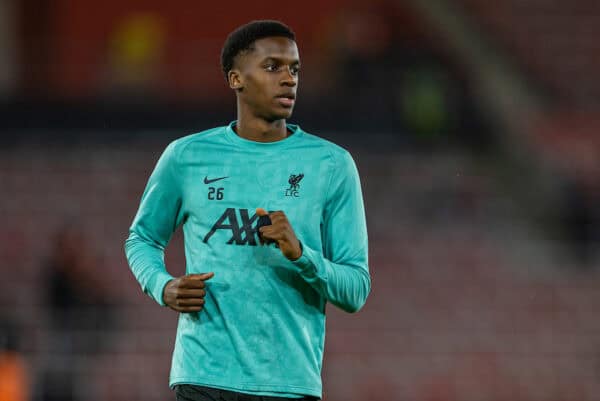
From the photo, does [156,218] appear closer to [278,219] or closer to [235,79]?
[235,79]

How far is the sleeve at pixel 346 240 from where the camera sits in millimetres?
3672

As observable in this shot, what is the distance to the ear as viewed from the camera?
392cm

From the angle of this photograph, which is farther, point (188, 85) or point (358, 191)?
point (188, 85)

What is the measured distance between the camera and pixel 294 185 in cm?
377

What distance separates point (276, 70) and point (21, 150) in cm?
893

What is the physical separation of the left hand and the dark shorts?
1.48 feet

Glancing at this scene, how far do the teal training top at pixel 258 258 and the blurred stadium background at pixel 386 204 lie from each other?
18.6ft

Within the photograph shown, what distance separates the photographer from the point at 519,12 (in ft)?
51.0

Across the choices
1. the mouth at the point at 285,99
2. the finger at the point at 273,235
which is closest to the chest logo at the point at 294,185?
the mouth at the point at 285,99

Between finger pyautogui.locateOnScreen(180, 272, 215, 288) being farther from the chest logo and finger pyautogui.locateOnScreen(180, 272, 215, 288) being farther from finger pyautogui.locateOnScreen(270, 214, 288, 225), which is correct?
the chest logo

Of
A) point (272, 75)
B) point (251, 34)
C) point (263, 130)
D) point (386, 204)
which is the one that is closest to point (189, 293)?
point (263, 130)

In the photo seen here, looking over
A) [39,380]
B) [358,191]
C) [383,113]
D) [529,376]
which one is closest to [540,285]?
[529,376]

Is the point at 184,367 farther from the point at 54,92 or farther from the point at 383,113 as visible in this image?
the point at 54,92

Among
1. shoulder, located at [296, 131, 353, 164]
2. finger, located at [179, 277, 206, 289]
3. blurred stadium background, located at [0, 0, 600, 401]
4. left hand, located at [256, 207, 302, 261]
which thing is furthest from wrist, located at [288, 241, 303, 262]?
blurred stadium background, located at [0, 0, 600, 401]
